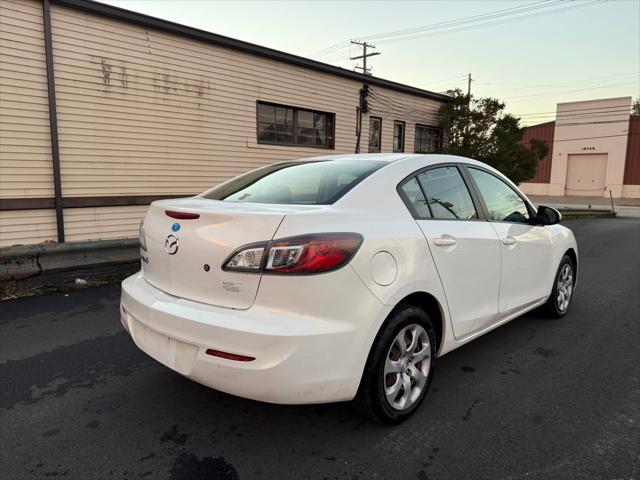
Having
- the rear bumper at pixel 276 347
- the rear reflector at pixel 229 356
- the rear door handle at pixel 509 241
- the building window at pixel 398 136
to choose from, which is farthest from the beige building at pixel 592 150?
the rear reflector at pixel 229 356

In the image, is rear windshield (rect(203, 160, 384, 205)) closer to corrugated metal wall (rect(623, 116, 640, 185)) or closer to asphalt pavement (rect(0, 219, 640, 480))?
asphalt pavement (rect(0, 219, 640, 480))

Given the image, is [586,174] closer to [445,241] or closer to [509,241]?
[509,241]

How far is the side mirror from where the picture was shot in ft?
13.2

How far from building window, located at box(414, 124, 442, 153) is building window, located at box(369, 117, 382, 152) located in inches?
78.9

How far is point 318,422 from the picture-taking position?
2738mm

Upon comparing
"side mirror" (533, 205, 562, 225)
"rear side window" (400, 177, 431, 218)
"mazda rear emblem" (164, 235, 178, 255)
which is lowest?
"mazda rear emblem" (164, 235, 178, 255)

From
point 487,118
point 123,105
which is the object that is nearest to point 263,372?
point 123,105

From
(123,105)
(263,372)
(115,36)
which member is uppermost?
(115,36)

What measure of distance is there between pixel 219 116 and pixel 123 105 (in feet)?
6.37

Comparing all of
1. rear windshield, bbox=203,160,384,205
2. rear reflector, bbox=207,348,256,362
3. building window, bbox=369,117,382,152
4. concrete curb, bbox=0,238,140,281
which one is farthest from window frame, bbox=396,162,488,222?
building window, bbox=369,117,382,152

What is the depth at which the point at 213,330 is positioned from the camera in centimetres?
223

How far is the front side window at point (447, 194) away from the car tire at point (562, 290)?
1.76 meters

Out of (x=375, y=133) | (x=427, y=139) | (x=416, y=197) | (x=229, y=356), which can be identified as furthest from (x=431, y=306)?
(x=427, y=139)

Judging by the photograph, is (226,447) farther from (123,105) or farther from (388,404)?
(123,105)
